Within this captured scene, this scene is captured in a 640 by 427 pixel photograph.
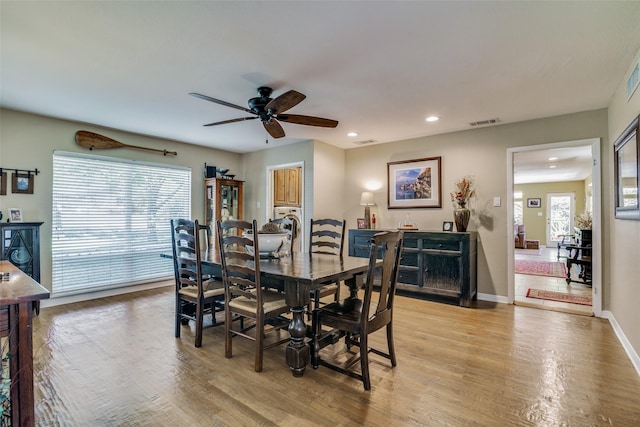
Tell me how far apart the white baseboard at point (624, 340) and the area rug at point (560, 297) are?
2.09 ft

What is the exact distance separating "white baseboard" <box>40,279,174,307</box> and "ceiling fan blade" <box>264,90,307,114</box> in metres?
3.52

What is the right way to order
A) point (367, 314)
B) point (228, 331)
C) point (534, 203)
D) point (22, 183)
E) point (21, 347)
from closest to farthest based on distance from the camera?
point (21, 347) → point (367, 314) → point (228, 331) → point (22, 183) → point (534, 203)

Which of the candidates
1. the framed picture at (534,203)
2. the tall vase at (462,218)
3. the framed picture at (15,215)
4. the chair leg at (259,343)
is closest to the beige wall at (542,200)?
the framed picture at (534,203)

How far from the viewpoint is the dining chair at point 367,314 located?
6.77 feet

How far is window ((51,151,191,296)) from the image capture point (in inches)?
163

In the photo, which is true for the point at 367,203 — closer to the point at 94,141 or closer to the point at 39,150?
the point at 94,141

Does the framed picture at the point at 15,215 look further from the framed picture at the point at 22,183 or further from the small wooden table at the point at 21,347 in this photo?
the small wooden table at the point at 21,347

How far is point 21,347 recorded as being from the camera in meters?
1.36

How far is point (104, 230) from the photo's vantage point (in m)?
4.52

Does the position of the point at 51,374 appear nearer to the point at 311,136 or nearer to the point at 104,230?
the point at 104,230

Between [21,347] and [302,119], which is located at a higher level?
[302,119]

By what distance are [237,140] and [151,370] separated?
3705 mm

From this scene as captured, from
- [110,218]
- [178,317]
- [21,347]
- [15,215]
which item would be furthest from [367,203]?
[15,215]

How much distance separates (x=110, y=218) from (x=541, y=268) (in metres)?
8.06
